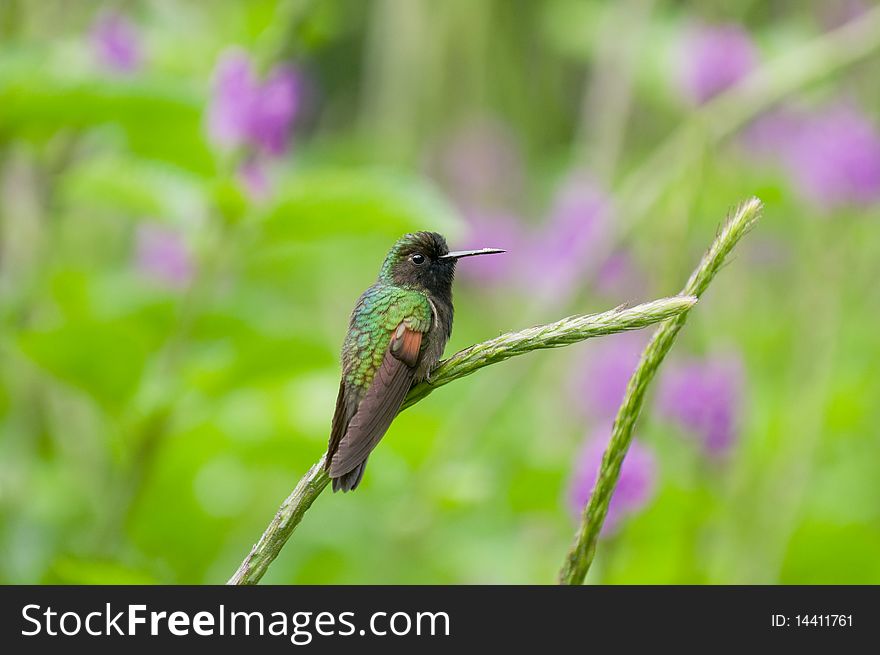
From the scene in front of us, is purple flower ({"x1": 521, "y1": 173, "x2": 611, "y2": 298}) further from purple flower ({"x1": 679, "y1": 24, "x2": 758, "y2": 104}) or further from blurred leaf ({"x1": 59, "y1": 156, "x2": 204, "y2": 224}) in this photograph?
blurred leaf ({"x1": 59, "y1": 156, "x2": 204, "y2": 224})

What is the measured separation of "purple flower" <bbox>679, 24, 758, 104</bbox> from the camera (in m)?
2.35

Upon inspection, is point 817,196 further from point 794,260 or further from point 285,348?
point 285,348

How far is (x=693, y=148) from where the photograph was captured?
1777 mm

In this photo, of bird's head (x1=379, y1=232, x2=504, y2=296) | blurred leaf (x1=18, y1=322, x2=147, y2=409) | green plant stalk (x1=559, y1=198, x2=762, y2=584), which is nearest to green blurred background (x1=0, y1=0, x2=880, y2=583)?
blurred leaf (x1=18, y1=322, x2=147, y2=409)

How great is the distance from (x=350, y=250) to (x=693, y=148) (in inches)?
53.4

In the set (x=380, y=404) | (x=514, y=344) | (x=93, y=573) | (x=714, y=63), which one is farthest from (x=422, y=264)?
(x=714, y=63)

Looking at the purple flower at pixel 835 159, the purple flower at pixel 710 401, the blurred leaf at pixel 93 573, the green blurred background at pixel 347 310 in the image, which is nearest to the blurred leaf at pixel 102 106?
the green blurred background at pixel 347 310

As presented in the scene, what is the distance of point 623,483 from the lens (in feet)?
5.28

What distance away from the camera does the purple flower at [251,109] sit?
1523 millimetres

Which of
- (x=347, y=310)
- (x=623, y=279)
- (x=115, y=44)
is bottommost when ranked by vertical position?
(x=115, y=44)

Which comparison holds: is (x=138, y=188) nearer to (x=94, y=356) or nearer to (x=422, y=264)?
(x=94, y=356)

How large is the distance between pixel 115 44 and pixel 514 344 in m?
1.29

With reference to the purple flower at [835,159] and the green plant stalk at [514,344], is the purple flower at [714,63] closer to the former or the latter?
the purple flower at [835,159]

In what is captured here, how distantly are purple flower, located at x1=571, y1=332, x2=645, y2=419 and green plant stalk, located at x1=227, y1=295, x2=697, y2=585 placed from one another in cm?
143
